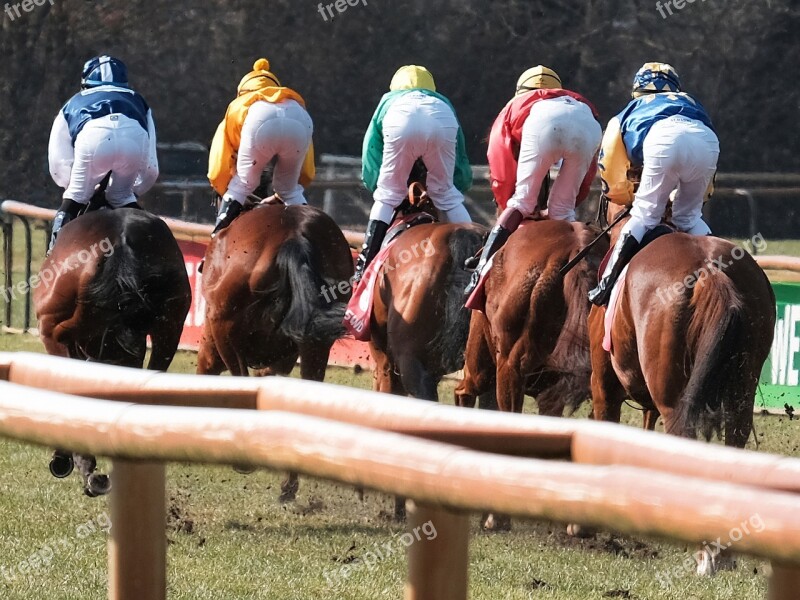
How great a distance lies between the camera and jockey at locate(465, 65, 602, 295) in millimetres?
6887

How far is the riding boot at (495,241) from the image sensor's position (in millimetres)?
6648

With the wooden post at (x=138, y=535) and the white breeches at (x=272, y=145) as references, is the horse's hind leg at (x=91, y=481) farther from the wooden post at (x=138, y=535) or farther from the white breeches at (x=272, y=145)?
the wooden post at (x=138, y=535)

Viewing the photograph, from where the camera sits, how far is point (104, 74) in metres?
7.75

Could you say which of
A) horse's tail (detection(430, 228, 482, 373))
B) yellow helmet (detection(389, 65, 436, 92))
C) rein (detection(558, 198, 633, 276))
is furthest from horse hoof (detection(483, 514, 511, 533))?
yellow helmet (detection(389, 65, 436, 92))

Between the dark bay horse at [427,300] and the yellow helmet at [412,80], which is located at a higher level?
the yellow helmet at [412,80]

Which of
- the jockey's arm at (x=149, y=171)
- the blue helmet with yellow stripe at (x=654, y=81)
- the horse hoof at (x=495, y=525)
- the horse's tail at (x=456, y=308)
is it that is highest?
Answer: the blue helmet with yellow stripe at (x=654, y=81)

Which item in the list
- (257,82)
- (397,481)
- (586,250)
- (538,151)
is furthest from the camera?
(257,82)

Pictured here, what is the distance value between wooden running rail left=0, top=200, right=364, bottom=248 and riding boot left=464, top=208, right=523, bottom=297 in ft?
13.2

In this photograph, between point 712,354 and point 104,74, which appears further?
point 104,74

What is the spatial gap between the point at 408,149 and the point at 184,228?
5156 mm

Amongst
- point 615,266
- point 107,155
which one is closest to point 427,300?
point 615,266

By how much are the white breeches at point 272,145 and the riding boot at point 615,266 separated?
2.45m

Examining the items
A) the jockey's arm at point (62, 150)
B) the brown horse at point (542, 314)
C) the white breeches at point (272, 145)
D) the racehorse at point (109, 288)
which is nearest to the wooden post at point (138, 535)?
the brown horse at point (542, 314)

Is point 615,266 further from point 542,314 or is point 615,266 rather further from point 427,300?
point 427,300
